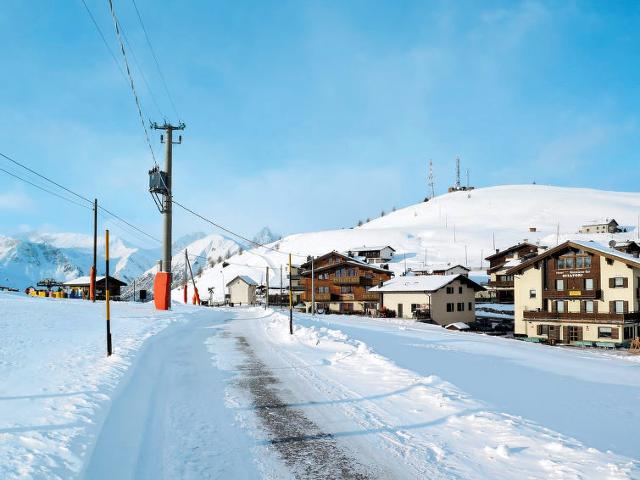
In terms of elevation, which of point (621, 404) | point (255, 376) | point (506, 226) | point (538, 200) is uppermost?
point (538, 200)

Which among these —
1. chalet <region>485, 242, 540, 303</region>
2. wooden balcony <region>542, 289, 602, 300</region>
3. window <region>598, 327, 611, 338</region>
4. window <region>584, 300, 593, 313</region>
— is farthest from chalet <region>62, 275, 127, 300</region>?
window <region>598, 327, 611, 338</region>

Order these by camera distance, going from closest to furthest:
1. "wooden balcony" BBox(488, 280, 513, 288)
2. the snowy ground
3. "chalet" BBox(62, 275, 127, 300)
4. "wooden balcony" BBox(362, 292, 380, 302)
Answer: the snowy ground → "wooden balcony" BBox(362, 292, 380, 302) → "chalet" BBox(62, 275, 127, 300) → "wooden balcony" BBox(488, 280, 513, 288)

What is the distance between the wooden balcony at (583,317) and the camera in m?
41.8

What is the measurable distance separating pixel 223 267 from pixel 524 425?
150 m

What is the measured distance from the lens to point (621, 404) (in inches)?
533

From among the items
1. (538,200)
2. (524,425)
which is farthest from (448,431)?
(538,200)

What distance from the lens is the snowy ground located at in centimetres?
698

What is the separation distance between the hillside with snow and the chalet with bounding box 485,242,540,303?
23082mm

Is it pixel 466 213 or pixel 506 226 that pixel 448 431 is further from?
pixel 466 213

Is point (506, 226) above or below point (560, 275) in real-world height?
above

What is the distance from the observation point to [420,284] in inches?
Answer: 2261

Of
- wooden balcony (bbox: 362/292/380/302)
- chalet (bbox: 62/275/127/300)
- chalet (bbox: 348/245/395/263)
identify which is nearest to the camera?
wooden balcony (bbox: 362/292/380/302)

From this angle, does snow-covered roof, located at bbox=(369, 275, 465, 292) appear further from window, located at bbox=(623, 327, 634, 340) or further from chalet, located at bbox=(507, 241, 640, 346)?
window, located at bbox=(623, 327, 634, 340)

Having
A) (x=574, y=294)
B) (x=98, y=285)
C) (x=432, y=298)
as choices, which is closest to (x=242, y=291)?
(x=98, y=285)
